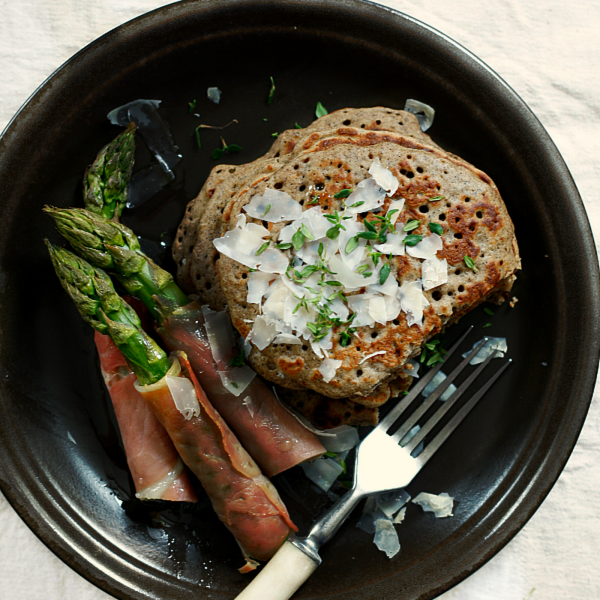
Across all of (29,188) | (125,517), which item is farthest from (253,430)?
(29,188)

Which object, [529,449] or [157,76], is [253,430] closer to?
[529,449]

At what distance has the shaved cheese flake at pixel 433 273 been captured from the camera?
95.7 inches

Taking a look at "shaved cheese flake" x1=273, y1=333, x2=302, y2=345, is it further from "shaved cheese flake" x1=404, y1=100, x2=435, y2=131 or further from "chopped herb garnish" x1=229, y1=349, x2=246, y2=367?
"shaved cheese flake" x1=404, y1=100, x2=435, y2=131

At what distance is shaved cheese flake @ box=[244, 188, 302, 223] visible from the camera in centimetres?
244

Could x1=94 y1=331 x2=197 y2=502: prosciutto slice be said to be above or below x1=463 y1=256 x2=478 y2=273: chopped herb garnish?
below

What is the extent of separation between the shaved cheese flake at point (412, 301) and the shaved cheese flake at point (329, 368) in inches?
16.0

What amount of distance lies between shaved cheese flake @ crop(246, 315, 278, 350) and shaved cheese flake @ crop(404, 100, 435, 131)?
1.62m

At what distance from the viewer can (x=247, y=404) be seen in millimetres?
2742

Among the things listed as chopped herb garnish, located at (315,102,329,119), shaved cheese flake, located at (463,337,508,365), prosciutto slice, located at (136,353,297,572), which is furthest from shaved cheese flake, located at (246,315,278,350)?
chopped herb garnish, located at (315,102,329,119)

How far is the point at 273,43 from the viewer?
297 cm

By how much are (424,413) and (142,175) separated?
217 cm

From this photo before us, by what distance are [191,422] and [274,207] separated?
4.02 ft

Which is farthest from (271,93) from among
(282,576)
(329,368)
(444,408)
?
(282,576)

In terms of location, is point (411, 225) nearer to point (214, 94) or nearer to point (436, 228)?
point (436, 228)
